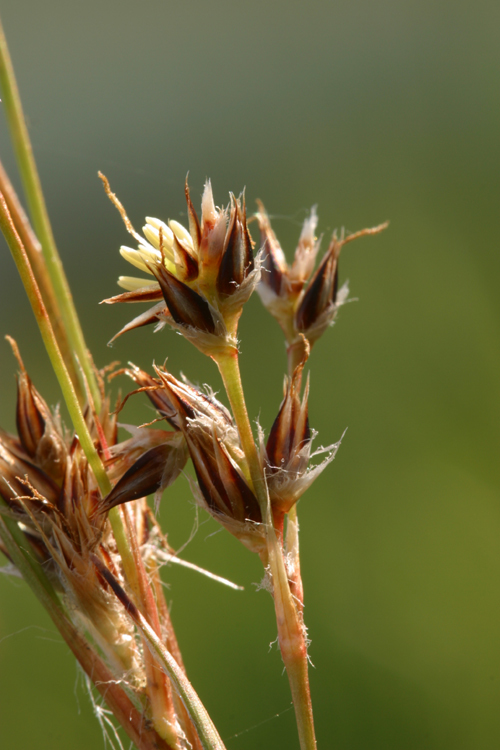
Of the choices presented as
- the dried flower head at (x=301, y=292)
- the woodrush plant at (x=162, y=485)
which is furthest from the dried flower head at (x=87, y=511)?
the dried flower head at (x=301, y=292)

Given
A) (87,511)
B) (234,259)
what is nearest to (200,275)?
(234,259)

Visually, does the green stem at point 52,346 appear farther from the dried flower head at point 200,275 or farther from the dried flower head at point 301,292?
the dried flower head at point 301,292

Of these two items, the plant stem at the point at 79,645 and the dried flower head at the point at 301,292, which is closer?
the plant stem at the point at 79,645

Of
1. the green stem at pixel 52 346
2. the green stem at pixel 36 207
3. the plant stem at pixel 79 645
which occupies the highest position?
the green stem at pixel 36 207

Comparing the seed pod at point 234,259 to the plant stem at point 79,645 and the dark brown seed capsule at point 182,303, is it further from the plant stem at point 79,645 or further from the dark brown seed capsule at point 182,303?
the plant stem at point 79,645

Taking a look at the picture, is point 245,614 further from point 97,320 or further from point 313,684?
point 97,320

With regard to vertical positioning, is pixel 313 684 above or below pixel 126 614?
below

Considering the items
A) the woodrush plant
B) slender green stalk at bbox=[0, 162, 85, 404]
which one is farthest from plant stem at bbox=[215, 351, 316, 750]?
slender green stalk at bbox=[0, 162, 85, 404]

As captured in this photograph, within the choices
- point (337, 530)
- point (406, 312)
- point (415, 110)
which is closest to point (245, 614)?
point (337, 530)

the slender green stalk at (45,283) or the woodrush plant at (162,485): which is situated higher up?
the slender green stalk at (45,283)
